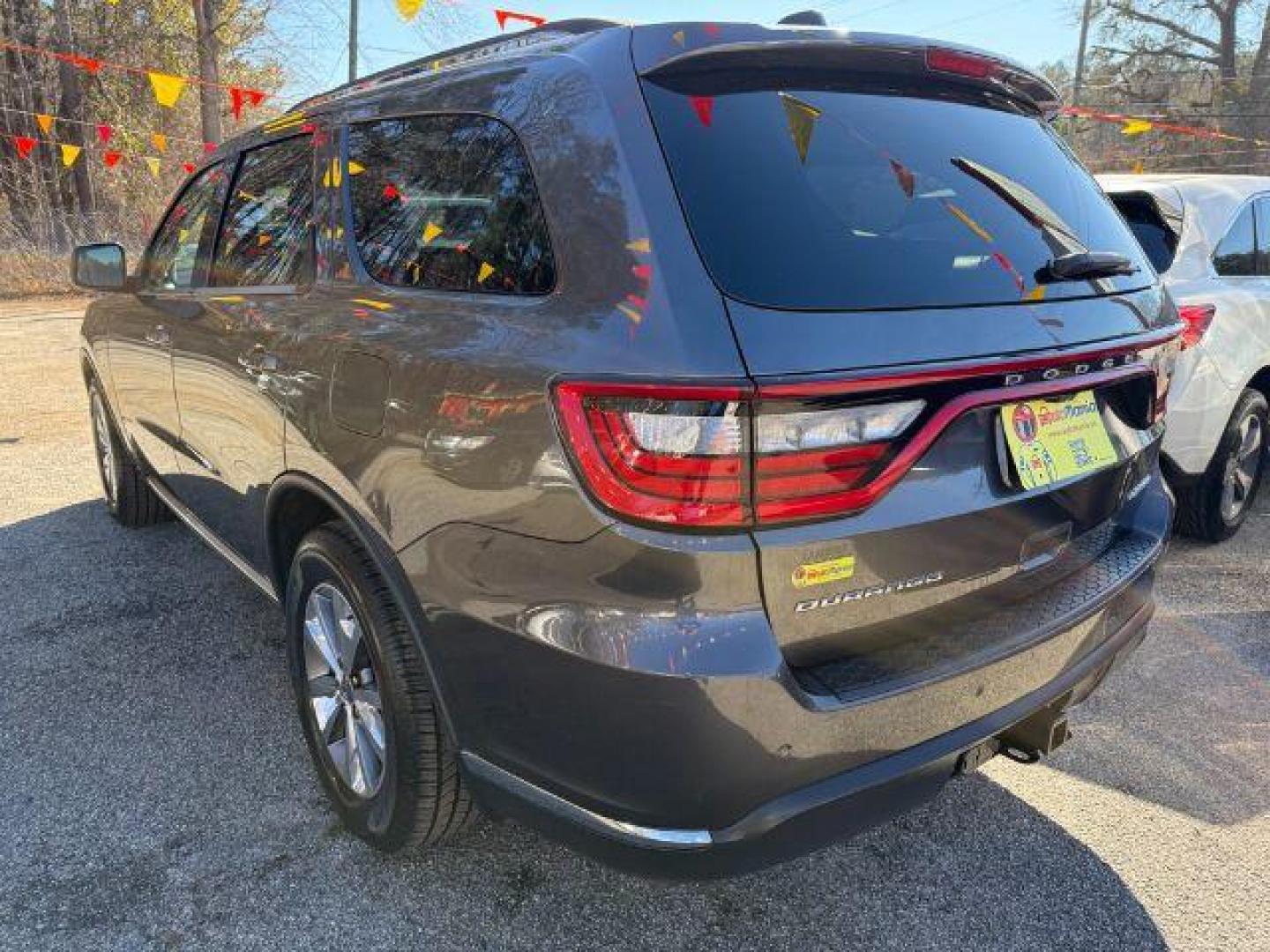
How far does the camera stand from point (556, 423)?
5.18 feet

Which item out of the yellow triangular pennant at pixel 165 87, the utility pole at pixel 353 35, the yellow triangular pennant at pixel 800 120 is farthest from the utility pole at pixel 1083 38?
the yellow triangular pennant at pixel 800 120

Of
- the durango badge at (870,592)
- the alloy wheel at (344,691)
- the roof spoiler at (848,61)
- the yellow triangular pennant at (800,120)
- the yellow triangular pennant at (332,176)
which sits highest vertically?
the roof spoiler at (848,61)

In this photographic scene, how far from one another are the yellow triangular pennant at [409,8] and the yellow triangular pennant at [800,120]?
859 centimetres

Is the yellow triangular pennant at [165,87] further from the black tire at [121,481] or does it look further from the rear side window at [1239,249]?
the rear side window at [1239,249]

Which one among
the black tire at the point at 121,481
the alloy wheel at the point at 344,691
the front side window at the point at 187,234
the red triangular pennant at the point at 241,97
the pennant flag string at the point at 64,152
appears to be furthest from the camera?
the pennant flag string at the point at 64,152

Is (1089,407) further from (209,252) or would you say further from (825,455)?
(209,252)

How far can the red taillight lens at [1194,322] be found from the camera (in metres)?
3.92

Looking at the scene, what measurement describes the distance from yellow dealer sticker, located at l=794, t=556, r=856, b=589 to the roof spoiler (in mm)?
933

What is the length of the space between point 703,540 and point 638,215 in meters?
0.57

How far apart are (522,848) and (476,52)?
1987 mm

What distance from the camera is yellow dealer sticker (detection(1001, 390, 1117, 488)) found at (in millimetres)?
1782

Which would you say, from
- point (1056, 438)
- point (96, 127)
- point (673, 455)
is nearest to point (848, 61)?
point (1056, 438)

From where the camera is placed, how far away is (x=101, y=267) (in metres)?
3.79

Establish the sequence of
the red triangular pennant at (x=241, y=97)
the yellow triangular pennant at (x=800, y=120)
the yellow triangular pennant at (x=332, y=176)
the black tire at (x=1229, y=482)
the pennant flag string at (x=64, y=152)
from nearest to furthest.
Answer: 1. the yellow triangular pennant at (x=800, y=120)
2. the yellow triangular pennant at (x=332, y=176)
3. the black tire at (x=1229, y=482)
4. the red triangular pennant at (x=241, y=97)
5. the pennant flag string at (x=64, y=152)
